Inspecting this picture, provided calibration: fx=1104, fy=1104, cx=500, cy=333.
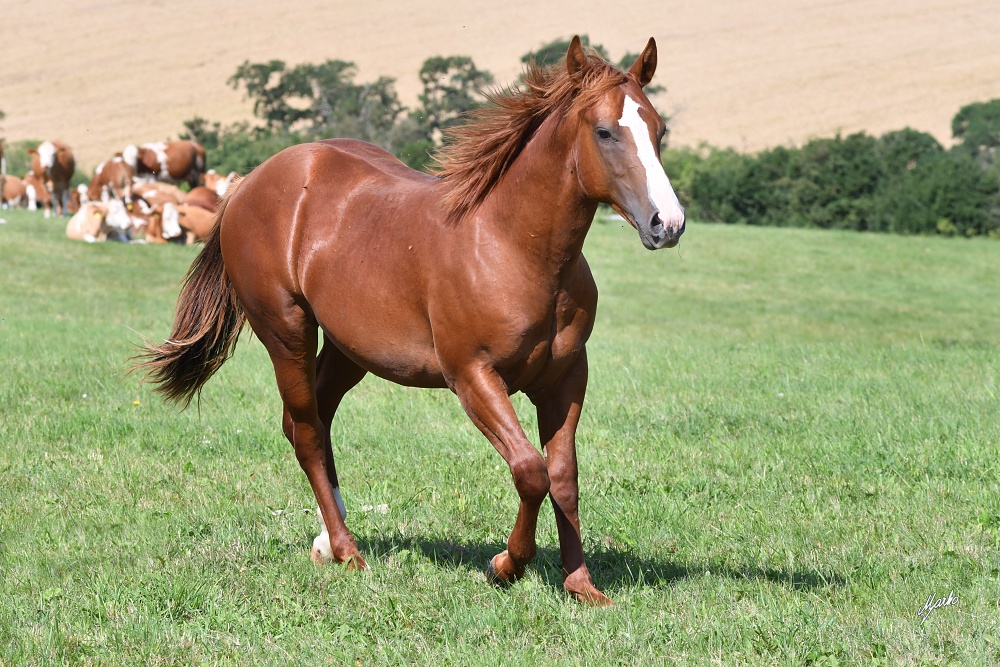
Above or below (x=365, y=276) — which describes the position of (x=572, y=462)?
below

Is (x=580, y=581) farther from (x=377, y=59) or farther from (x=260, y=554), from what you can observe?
(x=377, y=59)

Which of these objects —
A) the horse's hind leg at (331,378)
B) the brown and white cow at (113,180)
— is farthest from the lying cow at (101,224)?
the horse's hind leg at (331,378)

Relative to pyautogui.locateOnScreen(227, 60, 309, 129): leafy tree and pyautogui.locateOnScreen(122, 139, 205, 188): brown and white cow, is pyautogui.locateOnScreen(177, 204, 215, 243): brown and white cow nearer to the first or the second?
pyautogui.locateOnScreen(122, 139, 205, 188): brown and white cow

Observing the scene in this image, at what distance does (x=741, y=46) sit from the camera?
67938 mm

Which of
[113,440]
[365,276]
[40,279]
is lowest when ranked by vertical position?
[40,279]

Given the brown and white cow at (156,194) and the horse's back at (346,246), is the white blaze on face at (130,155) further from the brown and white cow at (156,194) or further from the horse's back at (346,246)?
the horse's back at (346,246)

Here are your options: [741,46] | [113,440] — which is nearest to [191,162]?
[113,440]

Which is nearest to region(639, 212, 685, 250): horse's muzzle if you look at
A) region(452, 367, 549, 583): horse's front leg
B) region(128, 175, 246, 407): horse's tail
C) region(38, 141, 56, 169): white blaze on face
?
region(452, 367, 549, 583): horse's front leg

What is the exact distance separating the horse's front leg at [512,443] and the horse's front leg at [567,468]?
18cm

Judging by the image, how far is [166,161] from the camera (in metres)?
30.7

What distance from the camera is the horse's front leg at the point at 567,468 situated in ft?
15.2

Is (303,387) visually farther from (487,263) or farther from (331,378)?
(487,263)

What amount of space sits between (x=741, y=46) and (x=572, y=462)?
67422mm

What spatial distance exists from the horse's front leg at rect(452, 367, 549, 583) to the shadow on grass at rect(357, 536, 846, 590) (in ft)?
1.40
